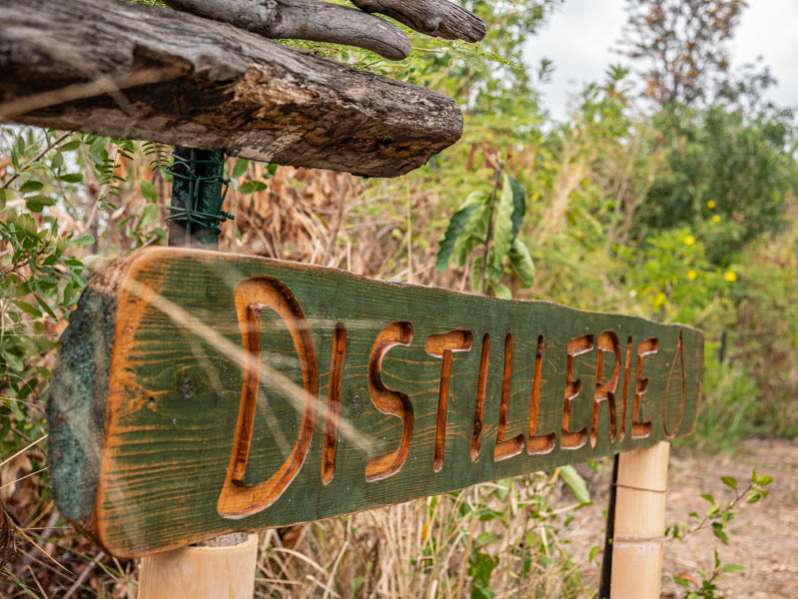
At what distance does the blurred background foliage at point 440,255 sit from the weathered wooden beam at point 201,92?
0.49ft

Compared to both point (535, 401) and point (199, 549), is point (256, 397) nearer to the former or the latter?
point (199, 549)

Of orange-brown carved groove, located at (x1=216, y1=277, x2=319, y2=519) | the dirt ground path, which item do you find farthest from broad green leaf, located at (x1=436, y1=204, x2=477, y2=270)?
orange-brown carved groove, located at (x1=216, y1=277, x2=319, y2=519)

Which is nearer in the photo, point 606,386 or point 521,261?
point 606,386

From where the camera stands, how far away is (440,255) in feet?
7.94

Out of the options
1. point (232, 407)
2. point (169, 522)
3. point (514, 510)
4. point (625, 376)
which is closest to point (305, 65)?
point (232, 407)

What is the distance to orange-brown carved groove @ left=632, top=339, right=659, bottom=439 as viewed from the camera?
6.37 ft

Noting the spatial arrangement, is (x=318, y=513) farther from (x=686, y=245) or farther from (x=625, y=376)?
(x=686, y=245)

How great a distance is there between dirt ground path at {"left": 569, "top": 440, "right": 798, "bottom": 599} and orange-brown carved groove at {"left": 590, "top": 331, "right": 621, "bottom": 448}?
41.3 inches

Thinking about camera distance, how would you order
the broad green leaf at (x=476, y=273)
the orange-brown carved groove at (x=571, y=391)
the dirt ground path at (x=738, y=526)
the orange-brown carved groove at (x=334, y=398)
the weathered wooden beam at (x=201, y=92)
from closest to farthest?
the weathered wooden beam at (x=201, y=92)
the orange-brown carved groove at (x=334, y=398)
the orange-brown carved groove at (x=571, y=391)
the broad green leaf at (x=476, y=273)
the dirt ground path at (x=738, y=526)

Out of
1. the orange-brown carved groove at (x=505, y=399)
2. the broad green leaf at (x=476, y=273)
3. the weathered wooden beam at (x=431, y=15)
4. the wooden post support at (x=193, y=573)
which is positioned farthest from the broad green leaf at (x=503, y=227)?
the wooden post support at (x=193, y=573)

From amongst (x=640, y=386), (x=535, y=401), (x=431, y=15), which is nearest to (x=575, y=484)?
(x=640, y=386)

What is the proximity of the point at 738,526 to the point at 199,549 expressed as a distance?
387cm

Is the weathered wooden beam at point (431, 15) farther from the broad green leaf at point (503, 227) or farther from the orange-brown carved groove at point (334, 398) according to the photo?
the broad green leaf at point (503, 227)

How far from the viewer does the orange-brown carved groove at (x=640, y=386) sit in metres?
1.94
